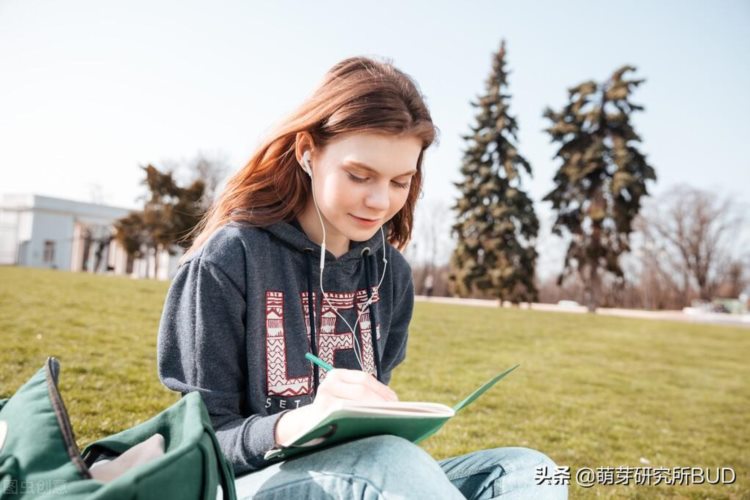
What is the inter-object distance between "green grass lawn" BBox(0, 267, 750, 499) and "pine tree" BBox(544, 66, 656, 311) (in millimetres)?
12581

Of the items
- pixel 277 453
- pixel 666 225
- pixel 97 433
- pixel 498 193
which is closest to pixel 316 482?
pixel 277 453

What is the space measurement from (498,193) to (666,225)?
24535mm

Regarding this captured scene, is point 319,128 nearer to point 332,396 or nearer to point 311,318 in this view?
point 311,318

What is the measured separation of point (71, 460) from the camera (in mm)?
868

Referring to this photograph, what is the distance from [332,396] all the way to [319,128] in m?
0.86

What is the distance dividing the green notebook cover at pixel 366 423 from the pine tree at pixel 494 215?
2256cm

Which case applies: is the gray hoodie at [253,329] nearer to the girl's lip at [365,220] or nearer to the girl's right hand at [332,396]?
the girl's right hand at [332,396]

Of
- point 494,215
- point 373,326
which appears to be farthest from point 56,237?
point 373,326

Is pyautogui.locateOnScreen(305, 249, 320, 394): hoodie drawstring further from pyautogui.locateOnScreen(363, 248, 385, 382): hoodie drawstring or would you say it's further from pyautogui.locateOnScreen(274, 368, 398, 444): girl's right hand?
pyautogui.locateOnScreen(274, 368, 398, 444): girl's right hand

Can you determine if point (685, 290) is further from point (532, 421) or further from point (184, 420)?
point (184, 420)

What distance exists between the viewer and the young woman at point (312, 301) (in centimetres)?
117

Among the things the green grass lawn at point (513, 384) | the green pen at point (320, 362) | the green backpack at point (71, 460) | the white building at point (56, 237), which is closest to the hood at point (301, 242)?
the green pen at point (320, 362)

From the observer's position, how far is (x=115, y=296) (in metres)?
10.2

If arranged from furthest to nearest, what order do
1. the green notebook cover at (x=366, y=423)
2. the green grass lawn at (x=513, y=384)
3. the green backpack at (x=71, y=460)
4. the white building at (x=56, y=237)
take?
the white building at (x=56, y=237)
the green grass lawn at (x=513, y=384)
the green notebook cover at (x=366, y=423)
the green backpack at (x=71, y=460)
